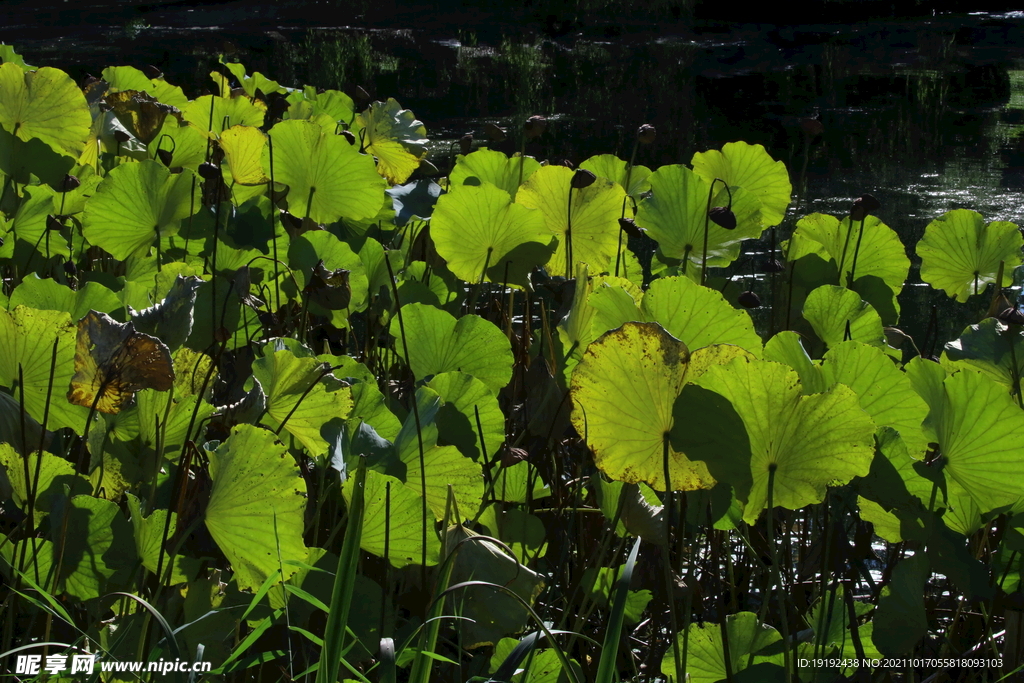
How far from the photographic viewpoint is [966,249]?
1245mm

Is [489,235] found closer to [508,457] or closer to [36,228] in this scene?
[508,457]

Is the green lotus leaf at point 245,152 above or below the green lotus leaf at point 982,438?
above

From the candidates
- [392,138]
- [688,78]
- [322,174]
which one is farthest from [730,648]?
[688,78]

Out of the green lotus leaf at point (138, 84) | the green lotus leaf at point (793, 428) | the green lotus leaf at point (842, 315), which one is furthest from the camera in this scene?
the green lotus leaf at point (138, 84)

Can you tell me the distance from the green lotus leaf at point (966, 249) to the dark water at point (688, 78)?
436 millimetres

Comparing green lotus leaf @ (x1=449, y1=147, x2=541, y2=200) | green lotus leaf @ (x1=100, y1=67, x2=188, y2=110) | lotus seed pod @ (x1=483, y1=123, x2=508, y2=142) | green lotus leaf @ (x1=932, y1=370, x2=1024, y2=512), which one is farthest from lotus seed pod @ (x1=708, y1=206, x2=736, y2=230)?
green lotus leaf @ (x1=100, y1=67, x2=188, y2=110)

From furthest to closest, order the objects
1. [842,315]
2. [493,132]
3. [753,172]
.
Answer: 1. [493,132]
2. [753,172]
3. [842,315]

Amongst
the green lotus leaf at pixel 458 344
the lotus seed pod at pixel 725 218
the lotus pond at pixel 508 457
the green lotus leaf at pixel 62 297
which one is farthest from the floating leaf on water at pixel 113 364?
the lotus seed pod at pixel 725 218

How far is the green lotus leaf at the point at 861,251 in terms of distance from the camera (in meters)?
1.25

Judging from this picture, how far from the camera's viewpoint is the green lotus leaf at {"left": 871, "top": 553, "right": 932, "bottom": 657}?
76cm

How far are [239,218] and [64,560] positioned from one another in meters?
0.74

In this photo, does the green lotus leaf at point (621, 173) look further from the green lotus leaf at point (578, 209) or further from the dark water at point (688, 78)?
the dark water at point (688, 78)

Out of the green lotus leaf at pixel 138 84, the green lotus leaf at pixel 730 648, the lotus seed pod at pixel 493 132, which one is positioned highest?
the green lotus leaf at pixel 138 84

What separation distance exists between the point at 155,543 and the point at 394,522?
17 centimetres
